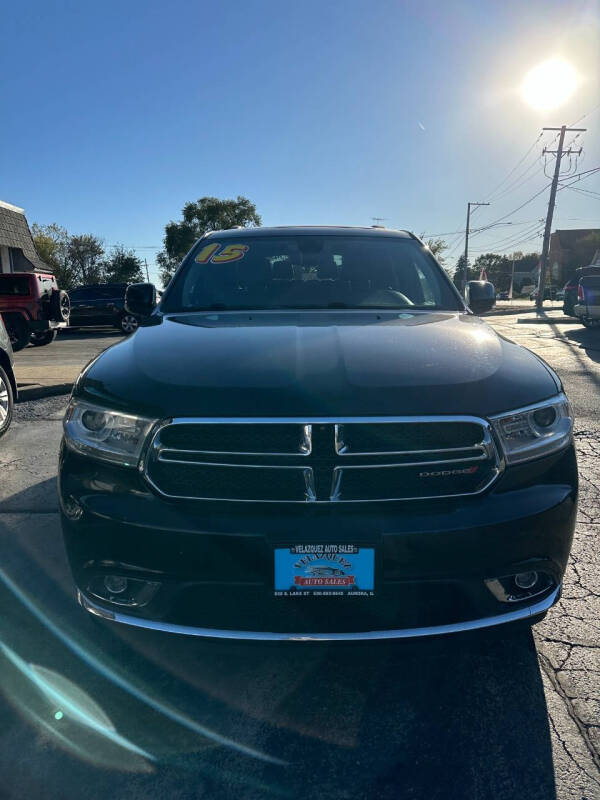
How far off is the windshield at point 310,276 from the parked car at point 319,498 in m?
1.15

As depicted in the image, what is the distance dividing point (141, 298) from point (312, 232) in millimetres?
1130

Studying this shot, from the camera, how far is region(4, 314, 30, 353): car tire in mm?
Result: 12805

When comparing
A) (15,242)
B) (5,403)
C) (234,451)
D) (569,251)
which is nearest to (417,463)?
(234,451)

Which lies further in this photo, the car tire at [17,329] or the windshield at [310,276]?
the car tire at [17,329]

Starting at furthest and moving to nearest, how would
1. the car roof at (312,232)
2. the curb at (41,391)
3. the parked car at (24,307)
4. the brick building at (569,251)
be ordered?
the brick building at (569,251) < the parked car at (24,307) < the curb at (41,391) < the car roof at (312,232)

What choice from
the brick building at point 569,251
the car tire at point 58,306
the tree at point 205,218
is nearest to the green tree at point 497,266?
the brick building at point 569,251

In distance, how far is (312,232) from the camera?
3.54 meters

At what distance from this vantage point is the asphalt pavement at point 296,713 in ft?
5.62

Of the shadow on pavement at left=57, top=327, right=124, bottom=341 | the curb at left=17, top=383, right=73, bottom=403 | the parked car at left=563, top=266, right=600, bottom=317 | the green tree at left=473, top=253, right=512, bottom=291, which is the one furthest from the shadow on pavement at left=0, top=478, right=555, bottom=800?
the green tree at left=473, top=253, right=512, bottom=291

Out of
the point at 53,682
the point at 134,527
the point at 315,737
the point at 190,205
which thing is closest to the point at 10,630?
the point at 53,682

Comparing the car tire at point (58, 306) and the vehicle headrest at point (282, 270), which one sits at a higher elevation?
the vehicle headrest at point (282, 270)

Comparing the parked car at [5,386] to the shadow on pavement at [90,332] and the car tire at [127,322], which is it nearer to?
the car tire at [127,322]

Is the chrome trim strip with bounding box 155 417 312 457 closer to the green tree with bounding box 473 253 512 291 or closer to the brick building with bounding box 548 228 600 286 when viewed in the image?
the brick building with bounding box 548 228 600 286

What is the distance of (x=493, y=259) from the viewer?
115 metres
